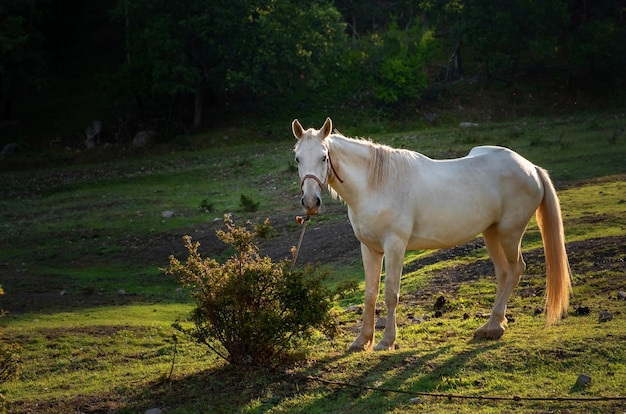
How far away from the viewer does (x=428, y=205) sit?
935cm

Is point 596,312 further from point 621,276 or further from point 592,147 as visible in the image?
point 592,147

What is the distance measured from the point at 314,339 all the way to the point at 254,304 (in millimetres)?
1262

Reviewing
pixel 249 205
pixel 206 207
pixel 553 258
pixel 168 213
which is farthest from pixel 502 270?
pixel 168 213

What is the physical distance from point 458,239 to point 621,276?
2980 millimetres

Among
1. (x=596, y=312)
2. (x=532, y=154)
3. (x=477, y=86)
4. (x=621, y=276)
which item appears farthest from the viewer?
(x=477, y=86)

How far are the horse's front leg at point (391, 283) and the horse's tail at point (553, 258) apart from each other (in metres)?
1.81

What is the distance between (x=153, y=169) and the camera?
29.3 meters

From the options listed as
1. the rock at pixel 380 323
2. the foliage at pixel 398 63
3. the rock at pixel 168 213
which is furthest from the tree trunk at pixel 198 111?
the rock at pixel 380 323

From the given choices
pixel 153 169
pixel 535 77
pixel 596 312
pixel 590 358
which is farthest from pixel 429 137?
pixel 590 358

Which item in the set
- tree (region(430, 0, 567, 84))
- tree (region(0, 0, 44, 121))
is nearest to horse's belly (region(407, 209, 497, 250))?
tree (region(0, 0, 44, 121))

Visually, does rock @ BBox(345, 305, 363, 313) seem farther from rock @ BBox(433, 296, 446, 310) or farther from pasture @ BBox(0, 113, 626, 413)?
rock @ BBox(433, 296, 446, 310)

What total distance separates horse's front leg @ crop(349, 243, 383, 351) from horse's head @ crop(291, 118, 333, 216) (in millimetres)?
1131

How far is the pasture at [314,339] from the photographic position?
807 centimetres

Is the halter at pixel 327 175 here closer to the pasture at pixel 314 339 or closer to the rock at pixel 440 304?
the pasture at pixel 314 339
